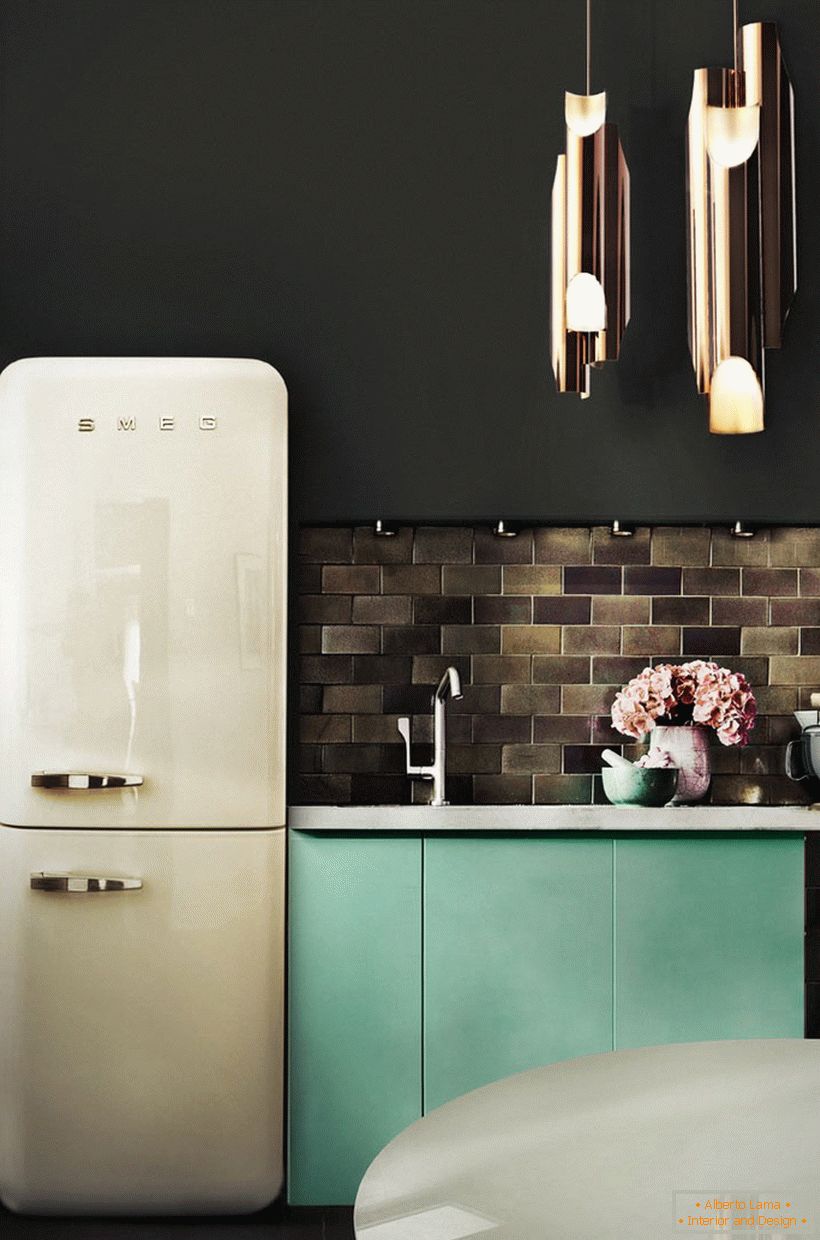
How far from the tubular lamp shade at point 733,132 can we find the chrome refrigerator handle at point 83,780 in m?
1.93

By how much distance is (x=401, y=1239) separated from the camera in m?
0.76

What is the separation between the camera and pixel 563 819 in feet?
9.93

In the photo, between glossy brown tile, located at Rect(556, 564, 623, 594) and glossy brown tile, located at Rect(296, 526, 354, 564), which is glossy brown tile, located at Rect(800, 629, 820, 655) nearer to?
glossy brown tile, located at Rect(556, 564, 623, 594)

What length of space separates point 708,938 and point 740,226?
5.78ft

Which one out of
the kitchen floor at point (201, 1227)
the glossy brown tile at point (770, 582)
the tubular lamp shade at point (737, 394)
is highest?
the tubular lamp shade at point (737, 394)

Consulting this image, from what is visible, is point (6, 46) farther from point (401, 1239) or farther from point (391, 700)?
point (401, 1239)

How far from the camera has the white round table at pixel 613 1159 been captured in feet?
2.61

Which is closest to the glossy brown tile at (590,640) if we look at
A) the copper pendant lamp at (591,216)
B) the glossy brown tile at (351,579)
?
the glossy brown tile at (351,579)

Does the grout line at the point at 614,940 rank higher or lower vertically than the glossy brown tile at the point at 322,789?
lower

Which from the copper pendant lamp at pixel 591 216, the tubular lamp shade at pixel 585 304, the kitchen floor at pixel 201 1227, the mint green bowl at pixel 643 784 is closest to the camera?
the tubular lamp shade at pixel 585 304

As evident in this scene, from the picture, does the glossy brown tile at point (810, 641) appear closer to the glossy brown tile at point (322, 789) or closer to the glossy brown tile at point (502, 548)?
the glossy brown tile at point (502, 548)

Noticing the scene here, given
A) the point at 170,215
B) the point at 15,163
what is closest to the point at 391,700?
the point at 170,215

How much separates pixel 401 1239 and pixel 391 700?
2.78m

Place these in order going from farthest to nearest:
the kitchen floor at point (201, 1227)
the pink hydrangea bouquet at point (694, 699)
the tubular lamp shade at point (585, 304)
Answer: the pink hydrangea bouquet at point (694, 699) → the kitchen floor at point (201, 1227) → the tubular lamp shade at point (585, 304)
